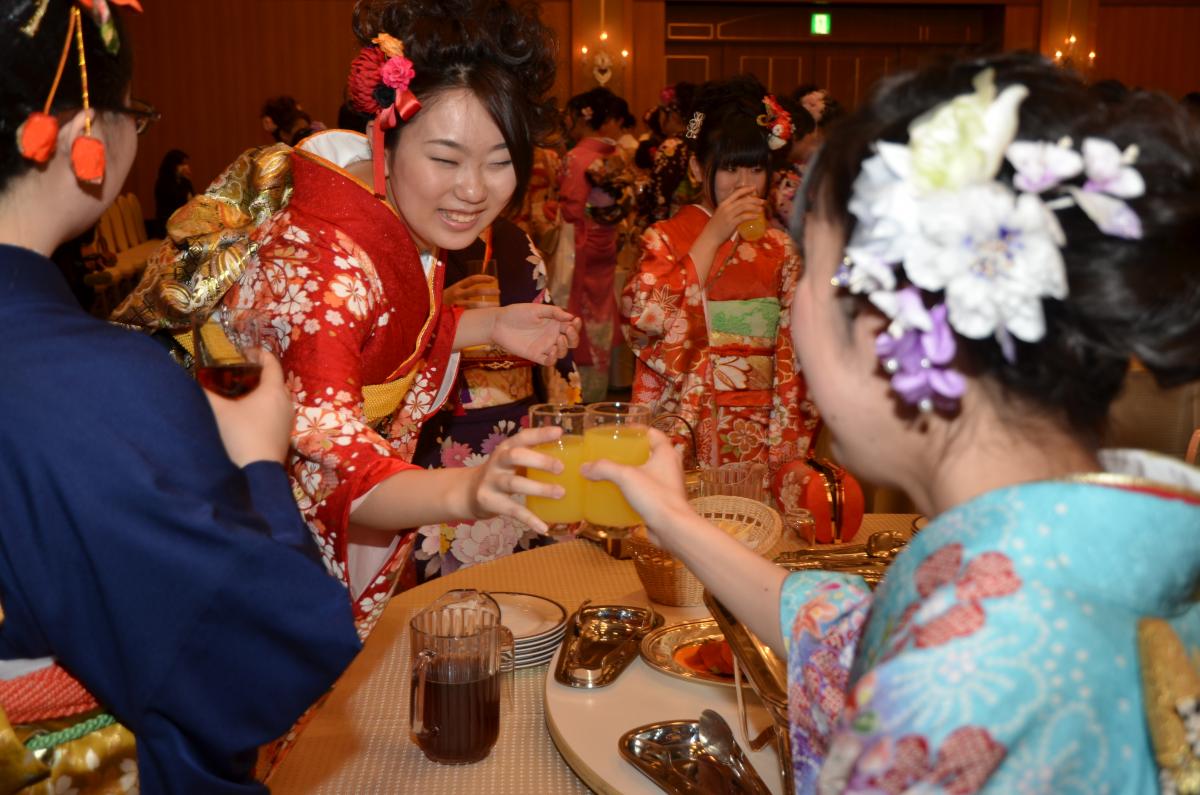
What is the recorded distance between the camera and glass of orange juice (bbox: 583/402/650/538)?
137 centimetres

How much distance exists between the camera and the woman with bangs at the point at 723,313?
370cm

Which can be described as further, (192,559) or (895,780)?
(192,559)

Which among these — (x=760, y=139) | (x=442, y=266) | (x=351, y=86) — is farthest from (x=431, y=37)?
(x=760, y=139)

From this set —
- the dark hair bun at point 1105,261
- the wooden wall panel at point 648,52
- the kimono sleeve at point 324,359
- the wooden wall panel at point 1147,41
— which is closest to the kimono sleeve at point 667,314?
the kimono sleeve at point 324,359

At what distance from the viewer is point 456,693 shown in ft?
4.56

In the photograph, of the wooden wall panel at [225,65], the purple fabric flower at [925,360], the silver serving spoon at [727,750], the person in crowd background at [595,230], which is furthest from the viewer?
the wooden wall panel at [225,65]

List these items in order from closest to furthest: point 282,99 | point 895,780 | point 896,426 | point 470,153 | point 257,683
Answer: point 895,780 → point 896,426 → point 257,683 → point 470,153 → point 282,99

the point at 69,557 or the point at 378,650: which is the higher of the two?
the point at 69,557

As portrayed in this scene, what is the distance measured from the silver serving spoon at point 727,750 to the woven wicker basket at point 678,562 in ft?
1.40

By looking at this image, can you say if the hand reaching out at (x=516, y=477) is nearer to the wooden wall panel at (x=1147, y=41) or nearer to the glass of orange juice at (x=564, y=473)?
the glass of orange juice at (x=564, y=473)

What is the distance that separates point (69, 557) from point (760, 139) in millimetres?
3000

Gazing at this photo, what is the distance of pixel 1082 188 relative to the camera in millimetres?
865

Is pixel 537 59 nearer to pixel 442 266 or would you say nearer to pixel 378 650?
pixel 442 266

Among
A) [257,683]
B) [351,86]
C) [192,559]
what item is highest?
[351,86]
